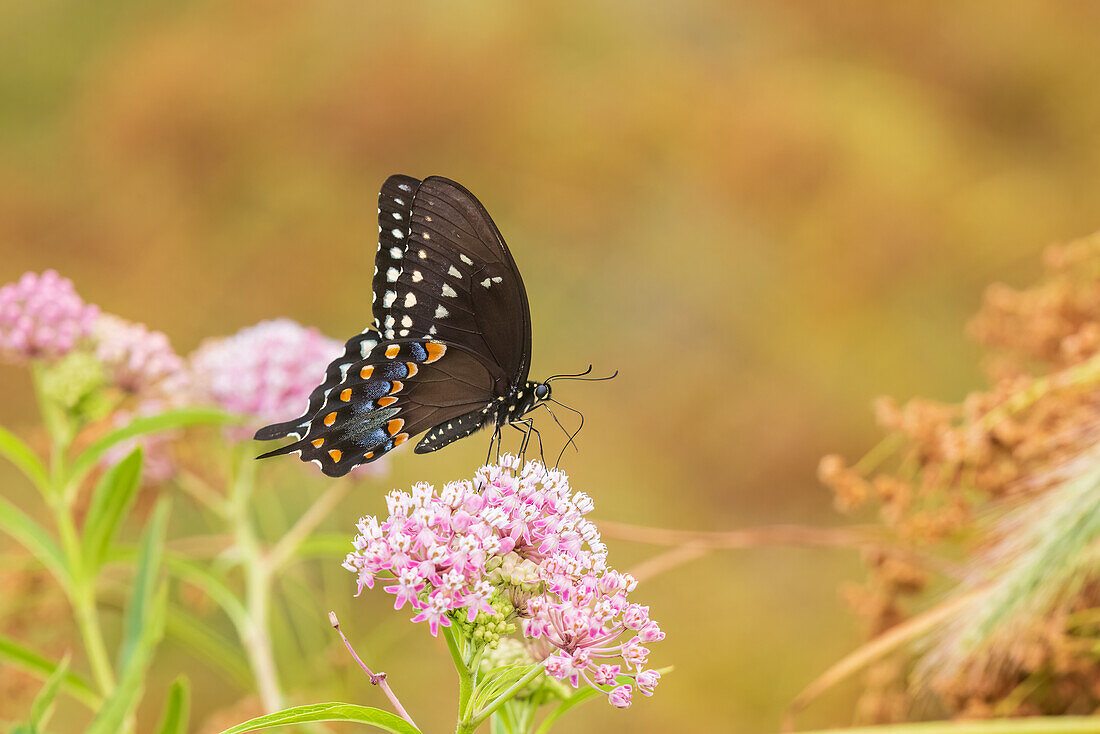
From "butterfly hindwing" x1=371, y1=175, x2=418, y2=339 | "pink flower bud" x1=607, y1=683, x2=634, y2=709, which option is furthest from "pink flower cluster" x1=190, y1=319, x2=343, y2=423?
"pink flower bud" x1=607, y1=683, x2=634, y2=709

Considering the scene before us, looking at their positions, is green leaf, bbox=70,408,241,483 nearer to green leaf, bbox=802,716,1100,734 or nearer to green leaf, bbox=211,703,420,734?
green leaf, bbox=211,703,420,734

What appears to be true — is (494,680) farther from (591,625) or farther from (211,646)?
(211,646)

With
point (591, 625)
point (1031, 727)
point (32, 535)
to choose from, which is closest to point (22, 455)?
point (32, 535)

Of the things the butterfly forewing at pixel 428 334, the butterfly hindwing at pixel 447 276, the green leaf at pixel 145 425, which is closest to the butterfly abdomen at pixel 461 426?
the butterfly forewing at pixel 428 334

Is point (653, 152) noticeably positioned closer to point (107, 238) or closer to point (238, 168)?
point (238, 168)

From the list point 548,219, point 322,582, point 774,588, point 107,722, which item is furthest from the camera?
point 548,219

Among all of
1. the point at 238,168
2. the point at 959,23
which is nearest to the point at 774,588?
the point at 959,23
